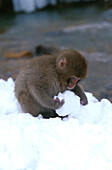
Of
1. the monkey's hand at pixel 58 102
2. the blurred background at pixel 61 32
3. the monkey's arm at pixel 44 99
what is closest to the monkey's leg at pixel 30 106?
the monkey's arm at pixel 44 99

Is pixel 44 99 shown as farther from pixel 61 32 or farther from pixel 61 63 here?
pixel 61 32

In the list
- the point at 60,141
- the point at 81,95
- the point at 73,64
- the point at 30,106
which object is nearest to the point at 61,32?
the point at 81,95

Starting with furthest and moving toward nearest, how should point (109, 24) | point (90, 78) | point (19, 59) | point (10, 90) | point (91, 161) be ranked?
1. point (109, 24)
2. point (19, 59)
3. point (90, 78)
4. point (10, 90)
5. point (91, 161)

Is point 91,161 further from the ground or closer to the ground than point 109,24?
further from the ground

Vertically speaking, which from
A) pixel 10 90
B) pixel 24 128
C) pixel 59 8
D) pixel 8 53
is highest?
pixel 24 128

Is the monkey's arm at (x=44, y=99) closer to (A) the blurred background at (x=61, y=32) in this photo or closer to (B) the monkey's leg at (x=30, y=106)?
(B) the monkey's leg at (x=30, y=106)

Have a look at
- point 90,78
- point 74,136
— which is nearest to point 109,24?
point 90,78

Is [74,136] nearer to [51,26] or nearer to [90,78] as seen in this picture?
[90,78]
